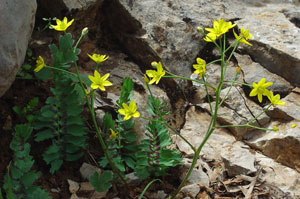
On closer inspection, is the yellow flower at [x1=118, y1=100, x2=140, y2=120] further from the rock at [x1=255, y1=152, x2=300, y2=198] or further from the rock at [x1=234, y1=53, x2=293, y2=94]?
the rock at [x1=234, y1=53, x2=293, y2=94]

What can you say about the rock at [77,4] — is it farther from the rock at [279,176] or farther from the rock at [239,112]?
the rock at [279,176]

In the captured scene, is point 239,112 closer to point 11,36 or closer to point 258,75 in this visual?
point 258,75

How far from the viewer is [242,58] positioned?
10.7 feet

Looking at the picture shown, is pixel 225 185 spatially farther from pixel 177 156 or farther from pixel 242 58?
pixel 242 58

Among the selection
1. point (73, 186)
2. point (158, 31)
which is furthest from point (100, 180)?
point (158, 31)

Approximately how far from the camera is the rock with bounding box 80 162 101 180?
2324 millimetres

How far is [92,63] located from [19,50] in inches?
41.5

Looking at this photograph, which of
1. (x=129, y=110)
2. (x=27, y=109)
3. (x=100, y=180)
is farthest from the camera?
(x=27, y=109)

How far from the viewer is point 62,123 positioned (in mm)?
2238

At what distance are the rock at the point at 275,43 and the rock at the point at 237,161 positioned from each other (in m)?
0.94

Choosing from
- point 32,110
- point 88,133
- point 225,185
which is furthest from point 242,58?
point 32,110

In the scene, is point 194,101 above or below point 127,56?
below

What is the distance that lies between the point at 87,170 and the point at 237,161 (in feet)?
3.61

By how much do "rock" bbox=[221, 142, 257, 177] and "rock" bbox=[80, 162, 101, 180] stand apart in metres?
0.96
